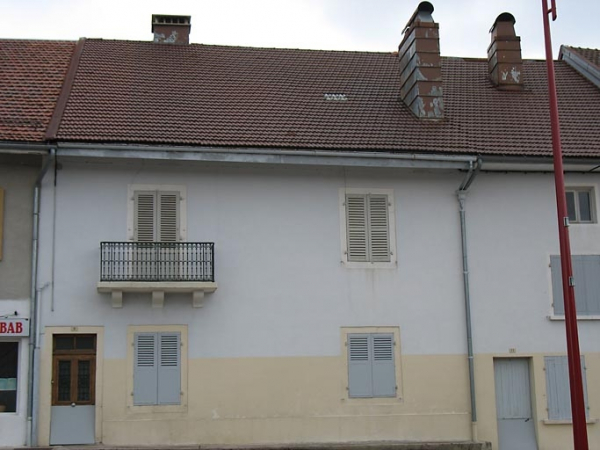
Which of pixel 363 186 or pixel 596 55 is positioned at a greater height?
pixel 596 55

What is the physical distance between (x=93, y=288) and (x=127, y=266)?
844 mm

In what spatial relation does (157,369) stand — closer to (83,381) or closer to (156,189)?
(83,381)

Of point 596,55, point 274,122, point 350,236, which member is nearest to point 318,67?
point 274,122

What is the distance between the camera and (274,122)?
18.2 m

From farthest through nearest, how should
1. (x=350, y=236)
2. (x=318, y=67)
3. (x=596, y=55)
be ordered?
(x=596, y=55), (x=318, y=67), (x=350, y=236)

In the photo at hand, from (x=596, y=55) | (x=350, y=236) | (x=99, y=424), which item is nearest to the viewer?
(x=99, y=424)

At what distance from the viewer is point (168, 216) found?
16953mm

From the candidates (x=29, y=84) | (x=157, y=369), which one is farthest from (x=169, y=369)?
(x=29, y=84)

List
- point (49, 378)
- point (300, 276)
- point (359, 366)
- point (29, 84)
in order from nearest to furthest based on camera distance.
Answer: point (49, 378) → point (359, 366) → point (300, 276) → point (29, 84)

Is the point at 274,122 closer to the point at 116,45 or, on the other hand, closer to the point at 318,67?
the point at 318,67

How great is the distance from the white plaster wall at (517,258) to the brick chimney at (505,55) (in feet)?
14.2

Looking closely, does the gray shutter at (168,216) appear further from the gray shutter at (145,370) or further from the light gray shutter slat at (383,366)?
the light gray shutter slat at (383,366)

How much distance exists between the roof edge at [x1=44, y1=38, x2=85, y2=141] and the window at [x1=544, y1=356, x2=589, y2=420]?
36.7ft

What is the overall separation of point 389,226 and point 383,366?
2934 mm
